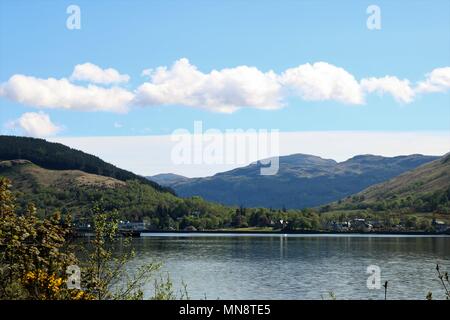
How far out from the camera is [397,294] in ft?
308

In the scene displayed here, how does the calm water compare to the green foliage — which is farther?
the calm water

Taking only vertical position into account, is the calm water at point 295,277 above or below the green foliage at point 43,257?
below

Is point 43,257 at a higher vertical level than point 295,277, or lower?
higher

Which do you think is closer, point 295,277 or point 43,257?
point 43,257

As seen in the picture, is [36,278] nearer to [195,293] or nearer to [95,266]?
[95,266]

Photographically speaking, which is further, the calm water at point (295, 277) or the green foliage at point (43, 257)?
the calm water at point (295, 277)

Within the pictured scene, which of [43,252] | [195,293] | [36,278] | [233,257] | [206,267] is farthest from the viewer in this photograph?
[233,257]

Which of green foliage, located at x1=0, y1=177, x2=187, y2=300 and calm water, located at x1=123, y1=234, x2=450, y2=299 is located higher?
green foliage, located at x1=0, y1=177, x2=187, y2=300
